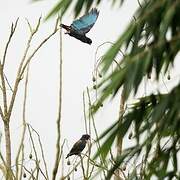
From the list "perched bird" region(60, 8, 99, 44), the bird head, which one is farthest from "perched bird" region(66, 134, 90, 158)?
"perched bird" region(60, 8, 99, 44)

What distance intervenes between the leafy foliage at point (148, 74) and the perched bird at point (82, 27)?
44.2 inches

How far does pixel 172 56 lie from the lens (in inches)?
86.7

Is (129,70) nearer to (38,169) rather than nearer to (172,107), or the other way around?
(172,107)

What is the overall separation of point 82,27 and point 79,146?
2.46 ft

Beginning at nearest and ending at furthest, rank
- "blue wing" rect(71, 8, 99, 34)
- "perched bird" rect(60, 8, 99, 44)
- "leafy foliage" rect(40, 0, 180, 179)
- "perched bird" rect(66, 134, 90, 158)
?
"leafy foliage" rect(40, 0, 180, 179) < "perched bird" rect(66, 134, 90, 158) < "perched bird" rect(60, 8, 99, 44) < "blue wing" rect(71, 8, 99, 34)

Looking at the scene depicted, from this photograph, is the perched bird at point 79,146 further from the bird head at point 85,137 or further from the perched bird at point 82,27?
the perched bird at point 82,27

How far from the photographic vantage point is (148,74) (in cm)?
233

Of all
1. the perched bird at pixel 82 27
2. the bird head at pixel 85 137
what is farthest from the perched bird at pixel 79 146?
the perched bird at pixel 82 27

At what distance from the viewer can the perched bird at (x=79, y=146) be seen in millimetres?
3785

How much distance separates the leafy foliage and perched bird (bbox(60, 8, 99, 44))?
1123mm

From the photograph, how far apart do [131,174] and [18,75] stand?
978 mm

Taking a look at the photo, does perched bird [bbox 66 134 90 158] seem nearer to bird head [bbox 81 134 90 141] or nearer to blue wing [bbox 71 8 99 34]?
bird head [bbox 81 134 90 141]

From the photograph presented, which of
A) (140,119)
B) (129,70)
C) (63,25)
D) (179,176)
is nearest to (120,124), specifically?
(140,119)

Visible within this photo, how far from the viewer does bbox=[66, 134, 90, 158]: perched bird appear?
379 centimetres
